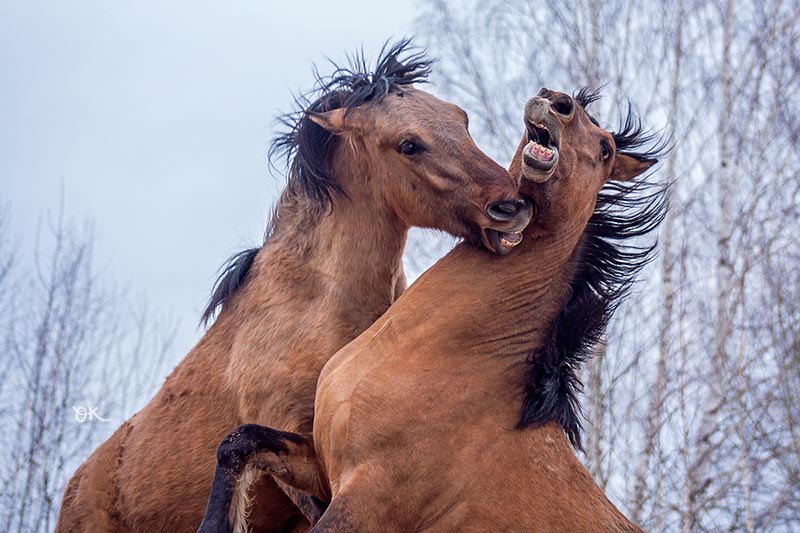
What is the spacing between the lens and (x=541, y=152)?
15.4 feet

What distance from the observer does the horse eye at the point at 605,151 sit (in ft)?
17.0

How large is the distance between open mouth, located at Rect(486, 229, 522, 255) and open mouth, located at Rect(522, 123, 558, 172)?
363mm

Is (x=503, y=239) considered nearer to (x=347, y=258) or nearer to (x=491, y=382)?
(x=491, y=382)

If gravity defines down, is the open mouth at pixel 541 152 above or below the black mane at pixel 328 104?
below

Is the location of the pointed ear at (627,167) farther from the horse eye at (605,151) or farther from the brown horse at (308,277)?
the brown horse at (308,277)

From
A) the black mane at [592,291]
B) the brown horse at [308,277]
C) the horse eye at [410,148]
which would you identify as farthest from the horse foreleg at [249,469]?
the horse eye at [410,148]

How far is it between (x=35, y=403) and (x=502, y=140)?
633cm

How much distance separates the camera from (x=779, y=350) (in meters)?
11.6

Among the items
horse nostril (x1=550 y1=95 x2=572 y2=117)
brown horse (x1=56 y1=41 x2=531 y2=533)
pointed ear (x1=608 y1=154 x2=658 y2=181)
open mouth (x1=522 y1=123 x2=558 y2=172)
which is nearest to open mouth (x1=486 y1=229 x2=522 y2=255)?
brown horse (x1=56 y1=41 x2=531 y2=533)

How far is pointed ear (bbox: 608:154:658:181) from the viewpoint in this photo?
212 inches

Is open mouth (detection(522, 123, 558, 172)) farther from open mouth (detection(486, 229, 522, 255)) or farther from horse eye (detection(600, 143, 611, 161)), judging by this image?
horse eye (detection(600, 143, 611, 161))

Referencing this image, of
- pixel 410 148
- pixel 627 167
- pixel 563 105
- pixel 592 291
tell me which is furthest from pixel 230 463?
pixel 627 167

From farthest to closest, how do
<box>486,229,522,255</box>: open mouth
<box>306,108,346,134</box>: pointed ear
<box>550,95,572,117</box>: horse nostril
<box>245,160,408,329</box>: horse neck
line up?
<box>306,108,346,134</box>: pointed ear
<box>245,160,408,329</box>: horse neck
<box>486,229,522,255</box>: open mouth
<box>550,95,572,117</box>: horse nostril

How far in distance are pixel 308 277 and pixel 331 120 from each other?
864mm
